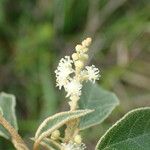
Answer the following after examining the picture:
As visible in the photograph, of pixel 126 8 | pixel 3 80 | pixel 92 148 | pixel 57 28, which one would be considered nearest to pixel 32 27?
pixel 57 28

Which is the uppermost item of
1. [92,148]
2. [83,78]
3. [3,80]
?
[3,80]

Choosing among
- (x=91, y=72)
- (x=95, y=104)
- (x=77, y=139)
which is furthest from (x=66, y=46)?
(x=77, y=139)

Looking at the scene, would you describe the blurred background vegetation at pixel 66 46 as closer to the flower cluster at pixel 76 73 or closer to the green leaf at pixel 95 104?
the green leaf at pixel 95 104

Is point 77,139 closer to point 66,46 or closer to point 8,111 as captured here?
point 8,111

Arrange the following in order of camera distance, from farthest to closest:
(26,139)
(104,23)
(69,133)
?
(104,23)
(26,139)
(69,133)

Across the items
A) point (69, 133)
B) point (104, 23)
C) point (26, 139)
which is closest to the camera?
point (69, 133)

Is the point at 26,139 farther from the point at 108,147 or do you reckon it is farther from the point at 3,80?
the point at 108,147
